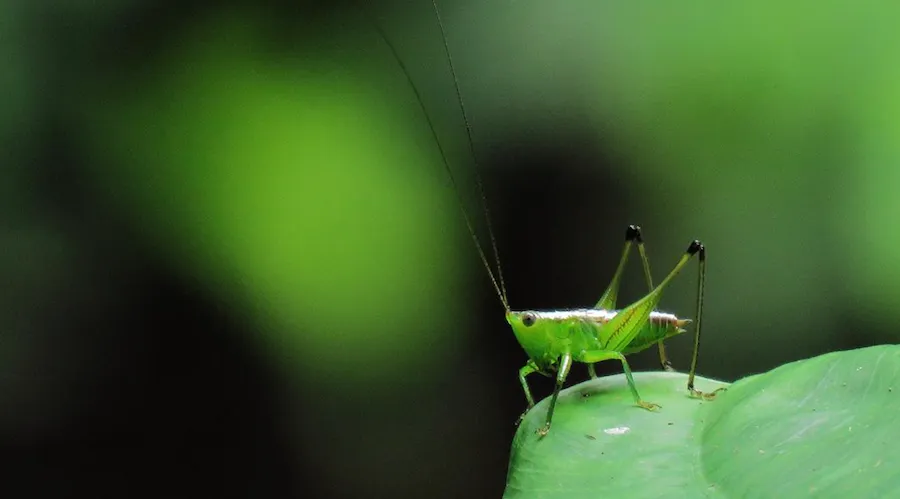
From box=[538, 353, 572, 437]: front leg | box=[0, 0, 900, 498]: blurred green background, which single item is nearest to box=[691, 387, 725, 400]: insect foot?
box=[538, 353, 572, 437]: front leg

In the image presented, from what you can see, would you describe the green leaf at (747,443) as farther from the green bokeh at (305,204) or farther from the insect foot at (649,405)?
the green bokeh at (305,204)

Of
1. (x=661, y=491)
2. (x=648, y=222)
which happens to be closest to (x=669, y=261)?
(x=648, y=222)

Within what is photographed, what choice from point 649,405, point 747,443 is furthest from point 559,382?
point 747,443

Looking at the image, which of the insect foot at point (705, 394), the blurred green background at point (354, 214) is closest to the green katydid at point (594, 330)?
the insect foot at point (705, 394)

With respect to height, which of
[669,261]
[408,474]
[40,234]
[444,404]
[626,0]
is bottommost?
[408,474]

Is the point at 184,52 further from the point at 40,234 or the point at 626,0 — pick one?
the point at 626,0

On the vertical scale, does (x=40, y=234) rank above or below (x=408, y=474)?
above
